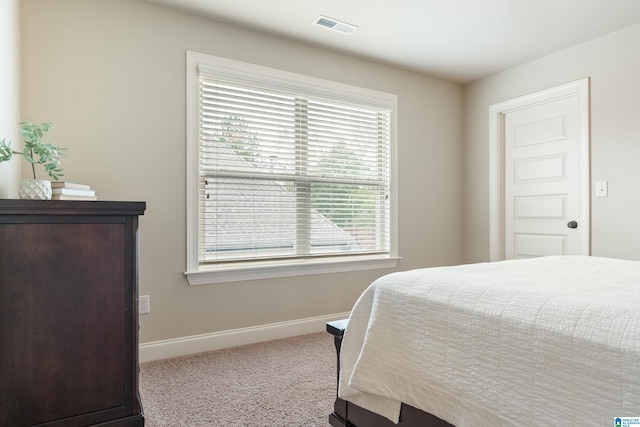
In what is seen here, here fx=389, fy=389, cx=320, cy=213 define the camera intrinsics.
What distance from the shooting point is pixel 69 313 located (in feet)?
4.26

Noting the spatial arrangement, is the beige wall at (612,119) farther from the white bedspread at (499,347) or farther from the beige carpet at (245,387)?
the beige carpet at (245,387)

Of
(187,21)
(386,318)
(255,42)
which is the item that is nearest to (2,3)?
(187,21)

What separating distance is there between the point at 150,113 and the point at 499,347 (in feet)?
7.74

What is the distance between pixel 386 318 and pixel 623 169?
257cm

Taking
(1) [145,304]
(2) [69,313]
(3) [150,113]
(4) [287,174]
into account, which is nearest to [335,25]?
(4) [287,174]

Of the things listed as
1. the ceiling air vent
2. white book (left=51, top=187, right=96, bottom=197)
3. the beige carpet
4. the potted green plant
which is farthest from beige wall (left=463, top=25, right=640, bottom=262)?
the potted green plant

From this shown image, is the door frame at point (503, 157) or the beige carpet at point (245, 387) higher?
the door frame at point (503, 157)

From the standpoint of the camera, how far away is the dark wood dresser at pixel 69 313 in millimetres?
1219

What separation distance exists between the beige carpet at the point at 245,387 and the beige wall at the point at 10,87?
1206 mm

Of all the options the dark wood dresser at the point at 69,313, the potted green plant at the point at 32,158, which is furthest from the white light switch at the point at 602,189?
the potted green plant at the point at 32,158

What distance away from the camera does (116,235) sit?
1394 millimetres

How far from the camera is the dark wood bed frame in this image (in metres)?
1.21

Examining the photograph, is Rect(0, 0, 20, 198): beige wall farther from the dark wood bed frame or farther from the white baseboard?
the dark wood bed frame

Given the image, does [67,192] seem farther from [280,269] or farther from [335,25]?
[335,25]
